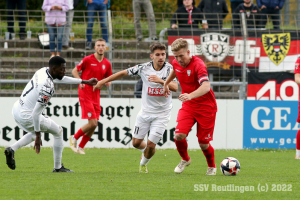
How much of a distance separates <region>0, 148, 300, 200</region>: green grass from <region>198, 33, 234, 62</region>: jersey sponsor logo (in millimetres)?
3812

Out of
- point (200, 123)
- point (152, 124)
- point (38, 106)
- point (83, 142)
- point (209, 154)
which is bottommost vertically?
point (83, 142)

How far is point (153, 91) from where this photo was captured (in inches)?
312

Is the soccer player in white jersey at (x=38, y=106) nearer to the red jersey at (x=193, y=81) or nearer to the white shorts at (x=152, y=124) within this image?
the white shorts at (x=152, y=124)

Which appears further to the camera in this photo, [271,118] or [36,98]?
[271,118]

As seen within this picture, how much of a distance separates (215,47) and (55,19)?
15.1ft

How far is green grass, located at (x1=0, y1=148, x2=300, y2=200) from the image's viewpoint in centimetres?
513

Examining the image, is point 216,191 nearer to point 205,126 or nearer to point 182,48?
point 205,126

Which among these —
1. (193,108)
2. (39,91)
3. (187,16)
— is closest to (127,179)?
(193,108)

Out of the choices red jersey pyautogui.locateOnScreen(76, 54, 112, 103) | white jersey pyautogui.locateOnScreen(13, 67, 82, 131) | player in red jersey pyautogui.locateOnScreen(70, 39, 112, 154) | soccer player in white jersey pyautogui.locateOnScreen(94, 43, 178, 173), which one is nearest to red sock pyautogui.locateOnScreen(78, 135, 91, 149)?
player in red jersey pyautogui.locateOnScreen(70, 39, 112, 154)

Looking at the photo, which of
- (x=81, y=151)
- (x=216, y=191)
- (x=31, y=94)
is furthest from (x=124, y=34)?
(x=216, y=191)

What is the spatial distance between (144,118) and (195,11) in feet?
24.2

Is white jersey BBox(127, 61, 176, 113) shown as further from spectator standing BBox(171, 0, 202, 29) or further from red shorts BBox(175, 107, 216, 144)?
spectator standing BBox(171, 0, 202, 29)

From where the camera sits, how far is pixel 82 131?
36.4 ft

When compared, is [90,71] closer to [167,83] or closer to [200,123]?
[167,83]
